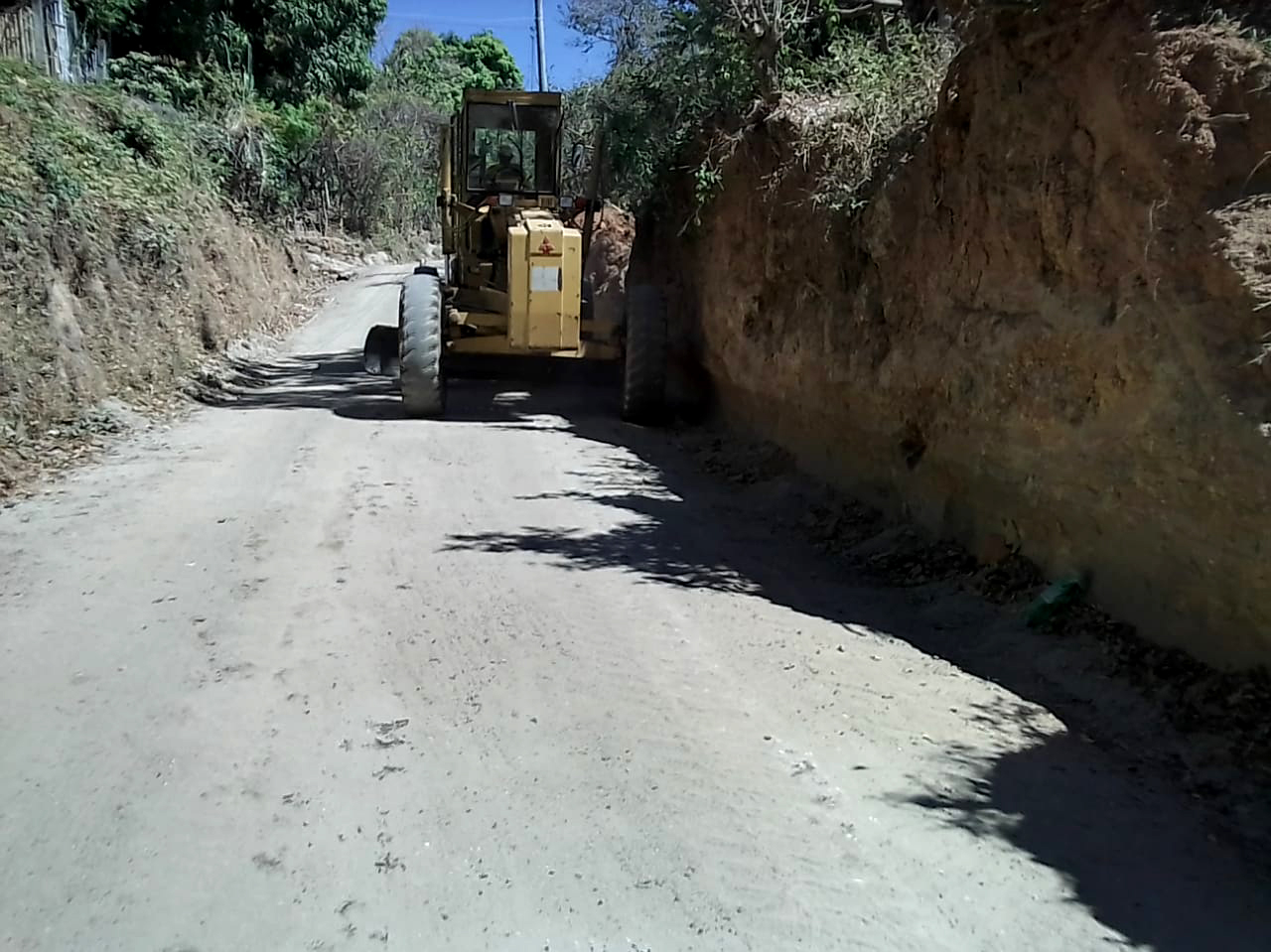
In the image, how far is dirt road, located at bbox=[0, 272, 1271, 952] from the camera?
3705 millimetres

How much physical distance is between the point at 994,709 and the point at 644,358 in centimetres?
836

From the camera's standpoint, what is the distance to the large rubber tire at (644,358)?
1325 centimetres

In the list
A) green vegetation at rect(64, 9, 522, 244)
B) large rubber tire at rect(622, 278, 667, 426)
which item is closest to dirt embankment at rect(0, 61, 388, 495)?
green vegetation at rect(64, 9, 522, 244)

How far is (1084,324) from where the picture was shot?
6.41m

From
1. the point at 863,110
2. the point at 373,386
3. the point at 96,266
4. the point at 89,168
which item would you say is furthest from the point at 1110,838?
the point at 89,168

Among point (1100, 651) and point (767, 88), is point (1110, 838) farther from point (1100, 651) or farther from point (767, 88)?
point (767, 88)

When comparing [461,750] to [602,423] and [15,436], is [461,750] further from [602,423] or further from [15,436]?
[602,423]

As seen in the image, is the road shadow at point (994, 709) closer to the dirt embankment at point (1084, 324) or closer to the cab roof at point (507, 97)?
the dirt embankment at point (1084, 324)

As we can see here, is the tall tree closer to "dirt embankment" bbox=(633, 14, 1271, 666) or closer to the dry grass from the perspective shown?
the dry grass

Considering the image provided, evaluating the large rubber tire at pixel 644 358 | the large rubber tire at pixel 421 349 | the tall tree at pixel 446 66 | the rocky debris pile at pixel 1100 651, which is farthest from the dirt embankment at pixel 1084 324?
the tall tree at pixel 446 66

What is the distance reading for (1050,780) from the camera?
468 centimetres

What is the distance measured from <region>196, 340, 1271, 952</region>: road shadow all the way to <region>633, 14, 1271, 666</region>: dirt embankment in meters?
0.64

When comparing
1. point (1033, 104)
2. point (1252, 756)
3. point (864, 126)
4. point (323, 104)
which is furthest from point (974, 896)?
point (323, 104)

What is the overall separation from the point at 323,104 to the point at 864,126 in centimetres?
2342
